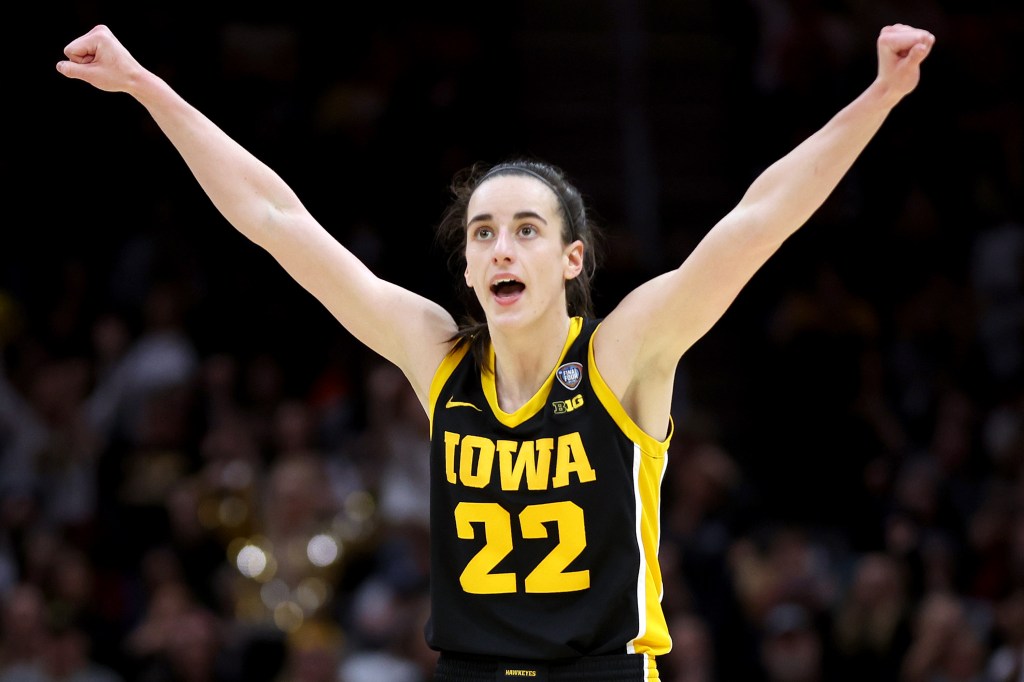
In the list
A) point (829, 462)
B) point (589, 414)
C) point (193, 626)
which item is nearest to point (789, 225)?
point (589, 414)

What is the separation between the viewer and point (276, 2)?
13375 millimetres

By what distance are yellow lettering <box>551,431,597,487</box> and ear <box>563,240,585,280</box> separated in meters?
0.61

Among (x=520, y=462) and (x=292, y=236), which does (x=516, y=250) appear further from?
(x=292, y=236)

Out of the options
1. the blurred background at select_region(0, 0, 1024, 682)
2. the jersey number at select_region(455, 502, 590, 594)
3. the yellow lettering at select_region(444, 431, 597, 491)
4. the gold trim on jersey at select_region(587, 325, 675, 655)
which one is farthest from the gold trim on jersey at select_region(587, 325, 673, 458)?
the blurred background at select_region(0, 0, 1024, 682)

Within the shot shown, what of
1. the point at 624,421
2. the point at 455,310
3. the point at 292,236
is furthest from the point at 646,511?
the point at 455,310

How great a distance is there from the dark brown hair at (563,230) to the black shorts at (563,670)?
0.97 meters

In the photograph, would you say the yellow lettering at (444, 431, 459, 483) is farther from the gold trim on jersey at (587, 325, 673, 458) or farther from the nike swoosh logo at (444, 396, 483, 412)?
A: the gold trim on jersey at (587, 325, 673, 458)

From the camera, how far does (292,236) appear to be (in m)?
4.82

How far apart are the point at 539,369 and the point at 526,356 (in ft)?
0.20

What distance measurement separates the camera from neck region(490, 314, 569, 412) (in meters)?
4.66

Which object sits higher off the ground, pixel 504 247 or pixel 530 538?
pixel 504 247

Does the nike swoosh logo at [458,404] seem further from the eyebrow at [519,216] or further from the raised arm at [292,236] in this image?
the eyebrow at [519,216]

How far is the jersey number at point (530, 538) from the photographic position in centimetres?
431

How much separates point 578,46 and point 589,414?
32.2 feet
